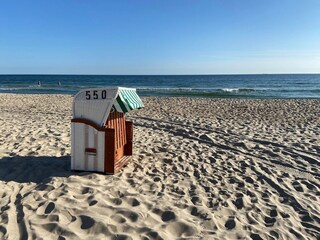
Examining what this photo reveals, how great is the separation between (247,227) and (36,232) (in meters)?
2.13

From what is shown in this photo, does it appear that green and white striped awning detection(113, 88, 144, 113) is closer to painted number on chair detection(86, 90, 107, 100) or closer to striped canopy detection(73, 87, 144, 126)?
striped canopy detection(73, 87, 144, 126)

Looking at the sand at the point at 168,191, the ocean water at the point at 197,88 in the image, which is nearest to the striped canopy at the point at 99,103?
the sand at the point at 168,191

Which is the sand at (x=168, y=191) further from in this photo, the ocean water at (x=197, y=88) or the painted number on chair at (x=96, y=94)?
the ocean water at (x=197, y=88)

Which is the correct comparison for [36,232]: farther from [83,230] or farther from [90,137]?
[90,137]

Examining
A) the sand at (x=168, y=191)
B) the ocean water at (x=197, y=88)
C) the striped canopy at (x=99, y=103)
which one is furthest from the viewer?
the ocean water at (x=197, y=88)

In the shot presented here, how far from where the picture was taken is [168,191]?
4.36 meters

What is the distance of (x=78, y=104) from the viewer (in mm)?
4852

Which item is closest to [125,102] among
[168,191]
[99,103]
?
[99,103]

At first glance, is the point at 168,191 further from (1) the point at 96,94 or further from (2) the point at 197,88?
(2) the point at 197,88

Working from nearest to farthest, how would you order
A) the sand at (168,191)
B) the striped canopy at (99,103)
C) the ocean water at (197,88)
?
the sand at (168,191) < the striped canopy at (99,103) < the ocean water at (197,88)

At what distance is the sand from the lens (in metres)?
3.32

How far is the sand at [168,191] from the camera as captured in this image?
3.32 metres

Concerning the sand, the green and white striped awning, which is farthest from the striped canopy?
the sand

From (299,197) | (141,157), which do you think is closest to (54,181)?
(141,157)
